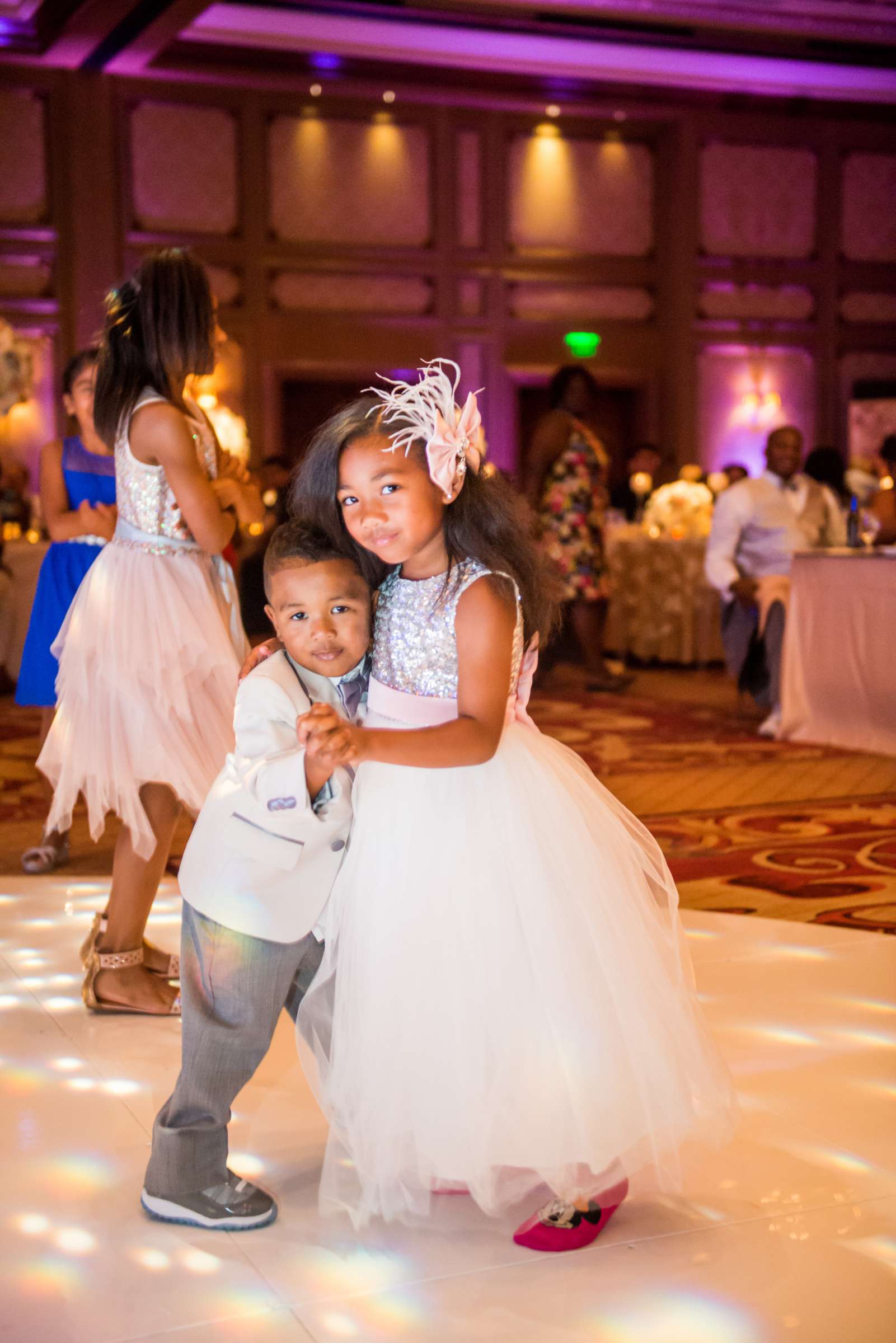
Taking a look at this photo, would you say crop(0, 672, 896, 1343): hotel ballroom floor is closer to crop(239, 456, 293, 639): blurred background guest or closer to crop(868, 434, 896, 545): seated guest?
crop(239, 456, 293, 639): blurred background guest

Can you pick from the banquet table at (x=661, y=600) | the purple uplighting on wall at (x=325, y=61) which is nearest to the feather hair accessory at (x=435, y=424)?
the banquet table at (x=661, y=600)

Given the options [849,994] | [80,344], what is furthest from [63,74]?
[849,994]

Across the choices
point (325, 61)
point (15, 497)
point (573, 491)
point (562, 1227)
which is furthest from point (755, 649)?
point (325, 61)

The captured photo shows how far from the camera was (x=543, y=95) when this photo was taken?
10859mm

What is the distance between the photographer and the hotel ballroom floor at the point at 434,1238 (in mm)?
1446

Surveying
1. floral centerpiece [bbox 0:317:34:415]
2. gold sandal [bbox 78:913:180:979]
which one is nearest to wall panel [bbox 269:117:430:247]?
floral centerpiece [bbox 0:317:34:415]

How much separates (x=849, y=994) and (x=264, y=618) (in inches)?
150

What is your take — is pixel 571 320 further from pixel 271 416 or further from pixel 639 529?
pixel 639 529

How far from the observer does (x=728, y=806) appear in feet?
14.1

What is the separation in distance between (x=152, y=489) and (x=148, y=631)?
26 centimetres

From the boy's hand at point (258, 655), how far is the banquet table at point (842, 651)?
3.84 meters

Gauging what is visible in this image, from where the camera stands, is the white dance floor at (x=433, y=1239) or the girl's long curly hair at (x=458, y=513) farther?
the girl's long curly hair at (x=458, y=513)

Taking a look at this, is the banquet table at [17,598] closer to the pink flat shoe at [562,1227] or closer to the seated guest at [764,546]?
the seated guest at [764,546]

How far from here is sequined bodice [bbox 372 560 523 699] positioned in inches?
65.1
